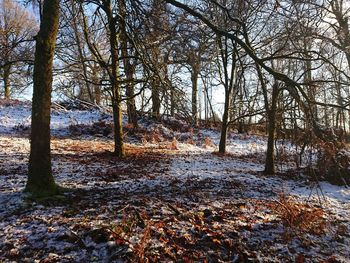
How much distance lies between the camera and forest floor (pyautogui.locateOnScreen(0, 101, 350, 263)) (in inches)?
137

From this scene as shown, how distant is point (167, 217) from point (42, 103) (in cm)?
268

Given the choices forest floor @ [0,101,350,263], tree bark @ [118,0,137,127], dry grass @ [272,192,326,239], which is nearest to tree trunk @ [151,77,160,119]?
tree bark @ [118,0,137,127]

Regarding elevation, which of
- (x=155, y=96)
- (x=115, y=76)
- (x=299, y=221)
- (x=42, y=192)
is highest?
(x=115, y=76)

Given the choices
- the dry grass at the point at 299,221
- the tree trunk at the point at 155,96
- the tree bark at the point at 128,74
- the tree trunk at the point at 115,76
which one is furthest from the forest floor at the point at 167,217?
the tree bark at the point at 128,74

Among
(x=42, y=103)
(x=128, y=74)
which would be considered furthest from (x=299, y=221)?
(x=128, y=74)

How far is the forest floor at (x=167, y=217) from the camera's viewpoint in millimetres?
3486

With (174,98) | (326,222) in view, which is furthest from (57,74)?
(326,222)

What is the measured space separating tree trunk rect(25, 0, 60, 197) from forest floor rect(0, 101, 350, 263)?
33 cm

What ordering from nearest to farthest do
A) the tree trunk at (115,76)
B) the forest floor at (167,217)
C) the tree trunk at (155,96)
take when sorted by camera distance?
the forest floor at (167,217), the tree trunk at (155,96), the tree trunk at (115,76)

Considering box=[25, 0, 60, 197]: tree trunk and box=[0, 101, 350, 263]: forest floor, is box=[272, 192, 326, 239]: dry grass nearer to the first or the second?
box=[0, 101, 350, 263]: forest floor

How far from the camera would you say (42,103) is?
15.9 feet

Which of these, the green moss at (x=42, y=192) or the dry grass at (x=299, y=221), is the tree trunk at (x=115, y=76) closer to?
the green moss at (x=42, y=192)

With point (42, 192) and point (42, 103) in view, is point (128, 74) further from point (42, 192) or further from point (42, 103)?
point (42, 192)

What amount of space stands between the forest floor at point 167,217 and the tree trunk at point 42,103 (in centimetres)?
33
